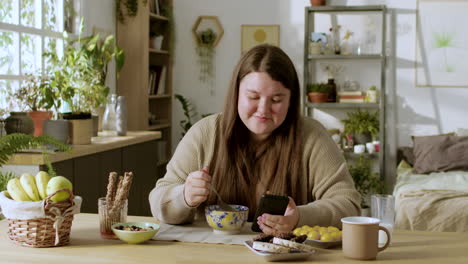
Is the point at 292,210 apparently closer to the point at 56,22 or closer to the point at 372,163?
the point at 56,22

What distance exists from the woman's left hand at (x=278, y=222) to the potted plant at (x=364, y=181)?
12.2ft

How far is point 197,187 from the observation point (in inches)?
74.0

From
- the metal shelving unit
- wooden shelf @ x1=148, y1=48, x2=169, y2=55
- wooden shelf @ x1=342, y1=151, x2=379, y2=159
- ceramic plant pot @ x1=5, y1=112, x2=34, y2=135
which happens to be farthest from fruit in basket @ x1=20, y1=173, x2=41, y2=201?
wooden shelf @ x1=342, y1=151, x2=379, y2=159

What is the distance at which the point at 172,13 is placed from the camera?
6051 millimetres

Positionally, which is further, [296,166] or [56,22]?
[56,22]

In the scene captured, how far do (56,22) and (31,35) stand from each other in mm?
356

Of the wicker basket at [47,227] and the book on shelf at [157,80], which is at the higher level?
the book on shelf at [157,80]

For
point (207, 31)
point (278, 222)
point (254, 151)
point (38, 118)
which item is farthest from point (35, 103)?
point (207, 31)

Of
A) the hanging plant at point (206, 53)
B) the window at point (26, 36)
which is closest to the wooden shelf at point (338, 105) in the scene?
the hanging plant at point (206, 53)

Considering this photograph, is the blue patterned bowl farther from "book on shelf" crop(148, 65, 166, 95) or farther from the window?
"book on shelf" crop(148, 65, 166, 95)

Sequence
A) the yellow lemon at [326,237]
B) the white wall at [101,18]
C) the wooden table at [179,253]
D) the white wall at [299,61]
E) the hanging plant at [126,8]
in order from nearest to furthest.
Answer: the wooden table at [179,253], the yellow lemon at [326,237], the white wall at [101,18], the hanging plant at [126,8], the white wall at [299,61]

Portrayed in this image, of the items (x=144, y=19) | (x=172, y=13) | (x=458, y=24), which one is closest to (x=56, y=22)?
(x=144, y=19)

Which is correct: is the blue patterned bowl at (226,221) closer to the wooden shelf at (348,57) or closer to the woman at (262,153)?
the woman at (262,153)

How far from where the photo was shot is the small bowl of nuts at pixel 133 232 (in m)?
1.72
